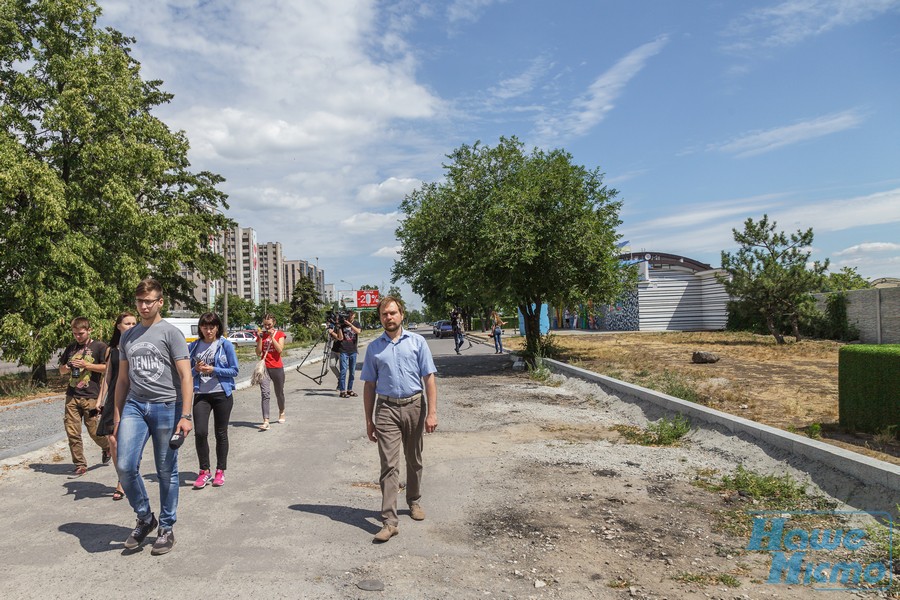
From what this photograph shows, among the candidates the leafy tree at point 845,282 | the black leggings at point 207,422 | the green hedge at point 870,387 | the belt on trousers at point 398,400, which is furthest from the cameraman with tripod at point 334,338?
the leafy tree at point 845,282

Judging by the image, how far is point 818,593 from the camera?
12.1 feet

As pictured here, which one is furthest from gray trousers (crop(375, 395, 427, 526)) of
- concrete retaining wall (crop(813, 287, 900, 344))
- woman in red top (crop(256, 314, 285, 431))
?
concrete retaining wall (crop(813, 287, 900, 344))

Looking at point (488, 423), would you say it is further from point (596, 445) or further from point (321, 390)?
point (321, 390)

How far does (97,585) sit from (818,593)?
4460 mm

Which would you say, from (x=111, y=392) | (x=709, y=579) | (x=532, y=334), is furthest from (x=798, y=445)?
(x=532, y=334)

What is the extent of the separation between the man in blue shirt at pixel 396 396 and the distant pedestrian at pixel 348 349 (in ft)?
25.0

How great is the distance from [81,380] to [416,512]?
160 inches

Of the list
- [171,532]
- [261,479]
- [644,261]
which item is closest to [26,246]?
[261,479]

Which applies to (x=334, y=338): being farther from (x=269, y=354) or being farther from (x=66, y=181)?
(x=66, y=181)

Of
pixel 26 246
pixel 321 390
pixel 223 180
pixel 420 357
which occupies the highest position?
pixel 223 180

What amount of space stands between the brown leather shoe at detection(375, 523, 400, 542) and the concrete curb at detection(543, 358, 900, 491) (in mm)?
3985

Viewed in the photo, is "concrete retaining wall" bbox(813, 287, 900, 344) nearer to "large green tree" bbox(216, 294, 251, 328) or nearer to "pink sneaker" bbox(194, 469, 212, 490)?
"pink sneaker" bbox(194, 469, 212, 490)

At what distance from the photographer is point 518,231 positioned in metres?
16.5

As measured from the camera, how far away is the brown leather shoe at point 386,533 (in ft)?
15.0
